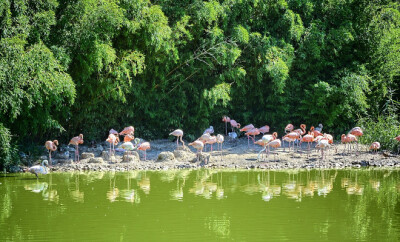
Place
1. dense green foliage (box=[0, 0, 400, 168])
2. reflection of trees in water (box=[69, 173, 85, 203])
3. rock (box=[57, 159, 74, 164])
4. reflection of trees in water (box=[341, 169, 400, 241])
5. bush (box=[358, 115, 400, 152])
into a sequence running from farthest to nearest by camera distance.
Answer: bush (box=[358, 115, 400, 152])
rock (box=[57, 159, 74, 164])
dense green foliage (box=[0, 0, 400, 168])
reflection of trees in water (box=[69, 173, 85, 203])
reflection of trees in water (box=[341, 169, 400, 241])

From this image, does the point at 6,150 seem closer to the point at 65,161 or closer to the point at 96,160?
the point at 65,161

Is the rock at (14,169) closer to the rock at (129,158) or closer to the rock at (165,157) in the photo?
the rock at (129,158)

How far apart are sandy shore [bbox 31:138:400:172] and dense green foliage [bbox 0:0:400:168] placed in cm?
90

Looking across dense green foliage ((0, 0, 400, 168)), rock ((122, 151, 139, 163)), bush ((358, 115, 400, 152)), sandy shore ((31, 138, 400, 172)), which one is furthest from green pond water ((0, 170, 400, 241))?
dense green foliage ((0, 0, 400, 168))

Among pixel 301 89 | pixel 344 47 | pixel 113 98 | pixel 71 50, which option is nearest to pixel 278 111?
pixel 301 89

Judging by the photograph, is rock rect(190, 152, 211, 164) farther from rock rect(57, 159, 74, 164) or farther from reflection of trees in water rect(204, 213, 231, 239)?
reflection of trees in water rect(204, 213, 231, 239)

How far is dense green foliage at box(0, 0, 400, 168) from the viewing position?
11.5 metres

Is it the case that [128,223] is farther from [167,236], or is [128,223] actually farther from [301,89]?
[301,89]

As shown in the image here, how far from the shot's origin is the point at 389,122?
1380cm

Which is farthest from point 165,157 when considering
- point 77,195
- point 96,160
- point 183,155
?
point 77,195

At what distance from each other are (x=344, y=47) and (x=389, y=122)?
315cm

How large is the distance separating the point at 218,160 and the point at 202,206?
457 centimetres

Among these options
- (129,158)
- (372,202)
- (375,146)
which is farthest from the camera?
(375,146)

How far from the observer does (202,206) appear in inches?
320
